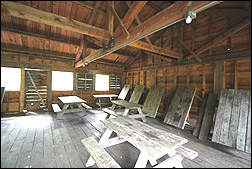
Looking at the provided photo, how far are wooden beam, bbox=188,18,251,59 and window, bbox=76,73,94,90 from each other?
5.73 metres

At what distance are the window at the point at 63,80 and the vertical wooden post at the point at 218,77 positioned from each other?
23.2ft

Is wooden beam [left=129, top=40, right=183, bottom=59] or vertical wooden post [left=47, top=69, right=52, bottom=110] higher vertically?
wooden beam [left=129, top=40, right=183, bottom=59]

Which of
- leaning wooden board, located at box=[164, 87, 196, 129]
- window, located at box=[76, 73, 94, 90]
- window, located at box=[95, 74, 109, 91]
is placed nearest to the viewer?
leaning wooden board, located at box=[164, 87, 196, 129]

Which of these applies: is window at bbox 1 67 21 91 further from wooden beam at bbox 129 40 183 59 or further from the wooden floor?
wooden beam at bbox 129 40 183 59

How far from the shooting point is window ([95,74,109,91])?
7.56 m

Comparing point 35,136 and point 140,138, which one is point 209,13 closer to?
point 140,138

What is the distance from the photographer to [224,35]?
352 centimetres

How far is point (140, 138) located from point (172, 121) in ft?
9.09

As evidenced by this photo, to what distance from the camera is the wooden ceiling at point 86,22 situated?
1374 mm

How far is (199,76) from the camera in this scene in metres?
4.27

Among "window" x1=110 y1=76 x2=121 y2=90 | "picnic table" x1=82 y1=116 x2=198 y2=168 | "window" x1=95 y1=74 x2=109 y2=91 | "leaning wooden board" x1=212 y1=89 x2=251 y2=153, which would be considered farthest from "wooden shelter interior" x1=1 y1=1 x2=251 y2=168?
"window" x1=110 y1=76 x2=121 y2=90

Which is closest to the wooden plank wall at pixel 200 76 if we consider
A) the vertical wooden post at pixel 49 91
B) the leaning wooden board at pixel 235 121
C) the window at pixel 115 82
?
the leaning wooden board at pixel 235 121

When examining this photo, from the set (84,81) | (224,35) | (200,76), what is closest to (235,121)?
(200,76)

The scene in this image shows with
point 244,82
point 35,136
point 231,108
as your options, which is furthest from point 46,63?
point 244,82
